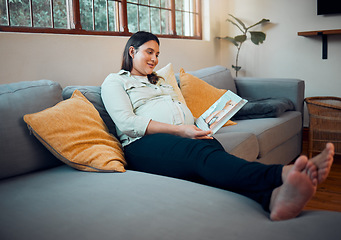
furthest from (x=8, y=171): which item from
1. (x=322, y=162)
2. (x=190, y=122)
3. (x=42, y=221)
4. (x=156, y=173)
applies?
(x=322, y=162)

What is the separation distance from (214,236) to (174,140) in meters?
0.63

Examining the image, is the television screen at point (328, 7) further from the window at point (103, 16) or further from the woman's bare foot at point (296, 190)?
the woman's bare foot at point (296, 190)

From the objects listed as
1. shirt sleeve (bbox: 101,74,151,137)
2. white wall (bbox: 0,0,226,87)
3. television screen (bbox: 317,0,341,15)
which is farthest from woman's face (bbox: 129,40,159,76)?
television screen (bbox: 317,0,341,15)

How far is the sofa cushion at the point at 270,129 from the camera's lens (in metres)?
2.30

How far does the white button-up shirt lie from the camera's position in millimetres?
1653

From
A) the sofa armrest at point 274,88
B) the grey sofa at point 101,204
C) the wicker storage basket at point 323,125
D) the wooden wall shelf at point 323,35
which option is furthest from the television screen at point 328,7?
the grey sofa at point 101,204

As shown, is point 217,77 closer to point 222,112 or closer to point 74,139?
point 222,112

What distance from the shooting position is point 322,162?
100 centimetres

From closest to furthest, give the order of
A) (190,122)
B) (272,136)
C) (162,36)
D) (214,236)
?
(214,236) < (190,122) < (272,136) < (162,36)

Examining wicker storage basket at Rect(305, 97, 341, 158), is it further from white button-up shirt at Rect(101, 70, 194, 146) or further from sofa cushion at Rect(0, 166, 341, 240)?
sofa cushion at Rect(0, 166, 341, 240)

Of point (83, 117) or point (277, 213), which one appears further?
point (83, 117)

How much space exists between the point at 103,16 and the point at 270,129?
1.55 metres

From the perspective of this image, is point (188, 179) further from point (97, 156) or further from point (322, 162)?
point (322, 162)

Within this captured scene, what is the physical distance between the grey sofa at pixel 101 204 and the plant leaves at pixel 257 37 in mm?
2553
